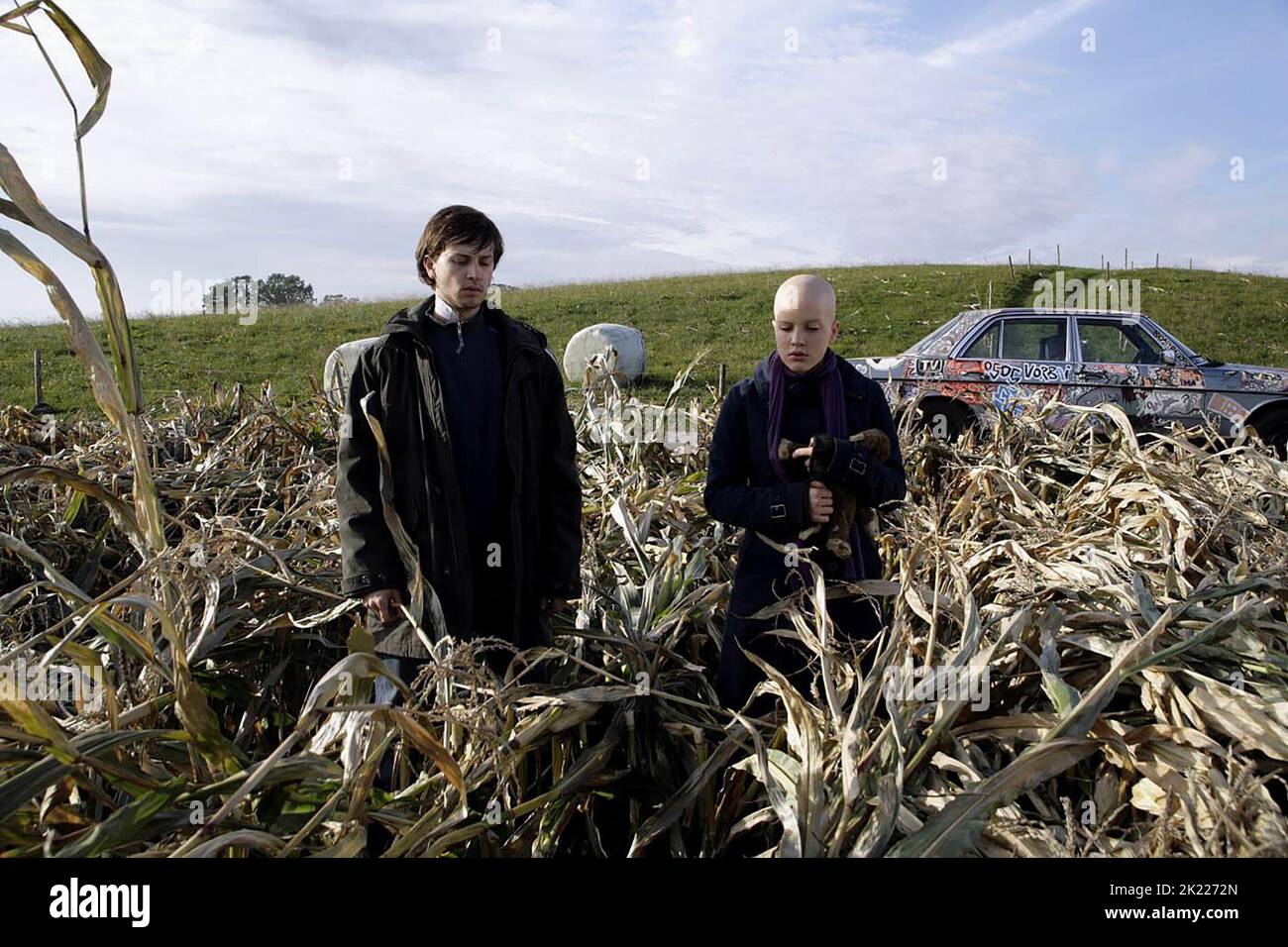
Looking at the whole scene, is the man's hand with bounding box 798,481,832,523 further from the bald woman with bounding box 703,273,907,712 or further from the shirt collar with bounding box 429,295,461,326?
the shirt collar with bounding box 429,295,461,326

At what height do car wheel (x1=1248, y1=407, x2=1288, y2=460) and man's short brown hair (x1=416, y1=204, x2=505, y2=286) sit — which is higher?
man's short brown hair (x1=416, y1=204, x2=505, y2=286)

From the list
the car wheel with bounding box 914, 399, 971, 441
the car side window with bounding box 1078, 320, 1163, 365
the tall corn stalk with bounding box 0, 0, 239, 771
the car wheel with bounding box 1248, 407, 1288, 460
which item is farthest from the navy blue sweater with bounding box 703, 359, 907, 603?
the car wheel with bounding box 1248, 407, 1288, 460

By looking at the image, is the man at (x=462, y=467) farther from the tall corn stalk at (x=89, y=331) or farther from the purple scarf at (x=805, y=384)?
the purple scarf at (x=805, y=384)

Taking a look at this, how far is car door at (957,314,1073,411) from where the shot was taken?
773cm

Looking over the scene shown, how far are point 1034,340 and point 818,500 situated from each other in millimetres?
6637

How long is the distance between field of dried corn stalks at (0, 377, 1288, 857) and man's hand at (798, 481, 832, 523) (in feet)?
0.73

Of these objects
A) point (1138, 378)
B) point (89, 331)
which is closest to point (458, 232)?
point (89, 331)

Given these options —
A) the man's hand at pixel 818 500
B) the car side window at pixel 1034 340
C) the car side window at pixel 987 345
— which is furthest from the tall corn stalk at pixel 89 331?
the car side window at pixel 1034 340

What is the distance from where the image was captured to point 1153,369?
7.61m

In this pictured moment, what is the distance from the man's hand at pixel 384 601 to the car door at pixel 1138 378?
6838mm

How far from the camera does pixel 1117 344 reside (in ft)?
25.8

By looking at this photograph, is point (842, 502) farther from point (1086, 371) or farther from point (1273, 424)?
point (1273, 424)

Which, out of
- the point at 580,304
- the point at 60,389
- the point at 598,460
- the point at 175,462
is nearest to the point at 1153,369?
the point at 598,460
